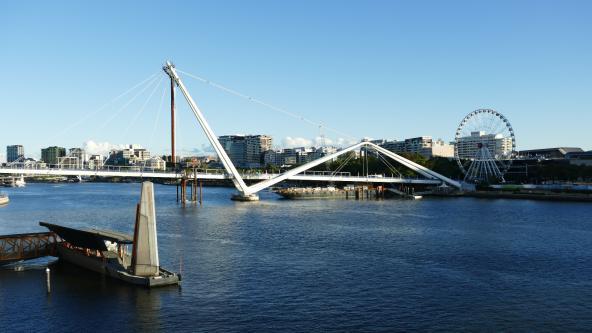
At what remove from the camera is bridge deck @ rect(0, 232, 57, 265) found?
2536cm

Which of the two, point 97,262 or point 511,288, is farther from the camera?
point 97,262

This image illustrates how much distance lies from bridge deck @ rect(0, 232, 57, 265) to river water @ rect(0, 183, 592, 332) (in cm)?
66

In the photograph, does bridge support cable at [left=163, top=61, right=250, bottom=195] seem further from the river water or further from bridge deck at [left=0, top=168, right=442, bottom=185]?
the river water

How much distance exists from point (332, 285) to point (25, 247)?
14.7 metres

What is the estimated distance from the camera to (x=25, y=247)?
25.9 metres

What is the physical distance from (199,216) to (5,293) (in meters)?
30.8

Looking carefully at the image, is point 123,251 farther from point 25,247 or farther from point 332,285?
point 332,285

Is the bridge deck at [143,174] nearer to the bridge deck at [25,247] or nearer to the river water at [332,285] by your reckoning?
the river water at [332,285]

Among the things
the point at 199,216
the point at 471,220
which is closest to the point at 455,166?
the point at 471,220

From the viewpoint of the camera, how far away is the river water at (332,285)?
1755 cm

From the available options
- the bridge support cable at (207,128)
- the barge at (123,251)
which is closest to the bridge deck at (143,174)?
the bridge support cable at (207,128)

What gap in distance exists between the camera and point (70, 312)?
721 inches

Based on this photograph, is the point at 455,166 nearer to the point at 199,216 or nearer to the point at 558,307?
the point at 199,216

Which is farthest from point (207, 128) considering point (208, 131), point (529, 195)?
point (529, 195)
